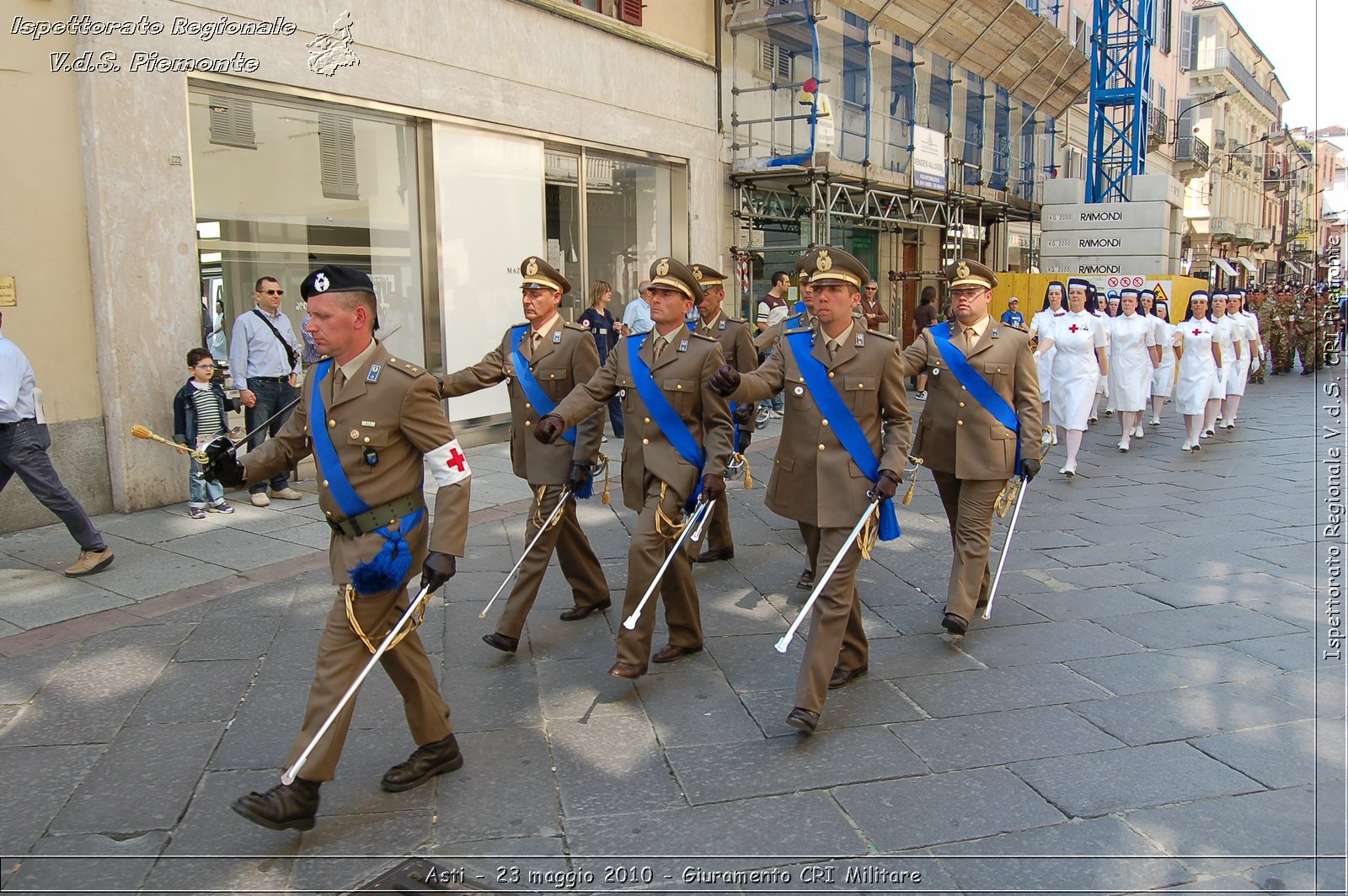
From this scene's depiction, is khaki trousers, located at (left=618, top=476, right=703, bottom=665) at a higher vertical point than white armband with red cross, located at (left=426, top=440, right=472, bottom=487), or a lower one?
lower

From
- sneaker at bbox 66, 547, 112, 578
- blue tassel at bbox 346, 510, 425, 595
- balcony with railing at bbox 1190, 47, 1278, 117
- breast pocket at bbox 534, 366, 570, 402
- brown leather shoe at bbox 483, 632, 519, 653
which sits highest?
balcony with railing at bbox 1190, 47, 1278, 117

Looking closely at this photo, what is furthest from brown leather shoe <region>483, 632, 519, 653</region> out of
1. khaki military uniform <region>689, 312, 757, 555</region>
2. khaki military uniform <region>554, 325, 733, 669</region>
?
khaki military uniform <region>689, 312, 757, 555</region>

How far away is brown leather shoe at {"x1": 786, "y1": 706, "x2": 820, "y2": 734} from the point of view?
4.09 metres

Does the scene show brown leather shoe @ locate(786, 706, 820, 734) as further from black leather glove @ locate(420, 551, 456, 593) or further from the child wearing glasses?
the child wearing glasses

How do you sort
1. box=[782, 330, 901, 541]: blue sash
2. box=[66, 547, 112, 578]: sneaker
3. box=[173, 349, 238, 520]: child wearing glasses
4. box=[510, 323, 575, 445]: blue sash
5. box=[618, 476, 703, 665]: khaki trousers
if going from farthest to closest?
box=[173, 349, 238, 520]: child wearing glasses < box=[66, 547, 112, 578]: sneaker < box=[510, 323, 575, 445]: blue sash < box=[618, 476, 703, 665]: khaki trousers < box=[782, 330, 901, 541]: blue sash

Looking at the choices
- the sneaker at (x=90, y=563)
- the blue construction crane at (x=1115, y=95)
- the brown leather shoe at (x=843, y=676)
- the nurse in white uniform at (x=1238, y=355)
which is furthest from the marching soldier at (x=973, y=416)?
the blue construction crane at (x=1115, y=95)

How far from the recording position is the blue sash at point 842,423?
4566 mm

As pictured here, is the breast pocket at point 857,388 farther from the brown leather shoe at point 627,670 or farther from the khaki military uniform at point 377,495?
the khaki military uniform at point 377,495

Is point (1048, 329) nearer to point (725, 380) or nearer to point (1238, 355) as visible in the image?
point (1238, 355)

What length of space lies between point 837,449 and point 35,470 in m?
4.98

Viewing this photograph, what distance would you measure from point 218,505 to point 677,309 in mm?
5039

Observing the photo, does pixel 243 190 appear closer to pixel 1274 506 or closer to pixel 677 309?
pixel 677 309

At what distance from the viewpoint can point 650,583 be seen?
4.73 metres

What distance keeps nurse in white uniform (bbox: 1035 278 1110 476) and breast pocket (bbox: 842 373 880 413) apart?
6514 millimetres
